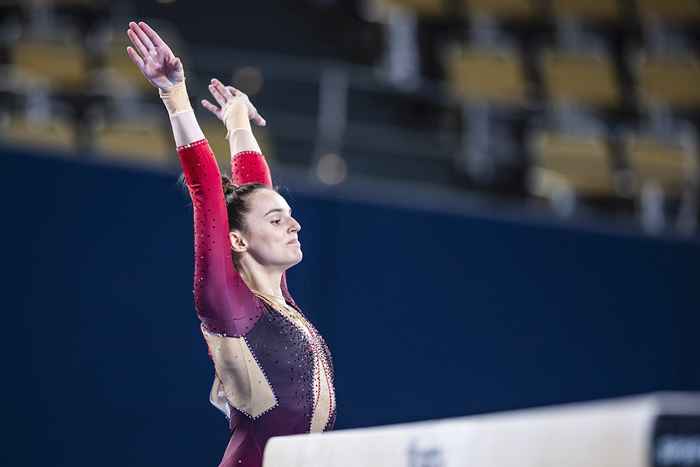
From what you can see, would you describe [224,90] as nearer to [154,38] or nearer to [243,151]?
[243,151]

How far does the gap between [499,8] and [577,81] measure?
0.82 metres

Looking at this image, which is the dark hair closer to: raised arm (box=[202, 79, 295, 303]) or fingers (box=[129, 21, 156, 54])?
raised arm (box=[202, 79, 295, 303])

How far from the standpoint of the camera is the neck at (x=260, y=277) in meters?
2.44

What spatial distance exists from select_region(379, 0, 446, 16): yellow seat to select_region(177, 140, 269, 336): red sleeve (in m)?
5.11

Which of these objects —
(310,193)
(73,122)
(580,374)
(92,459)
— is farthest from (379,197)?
(73,122)

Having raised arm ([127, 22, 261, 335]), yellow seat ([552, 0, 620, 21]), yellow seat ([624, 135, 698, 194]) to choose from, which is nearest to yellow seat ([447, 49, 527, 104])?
yellow seat ([624, 135, 698, 194])

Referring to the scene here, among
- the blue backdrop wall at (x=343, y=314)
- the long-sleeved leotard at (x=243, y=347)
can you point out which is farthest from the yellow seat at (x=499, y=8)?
the long-sleeved leotard at (x=243, y=347)

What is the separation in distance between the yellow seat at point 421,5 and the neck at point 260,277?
4987 millimetres

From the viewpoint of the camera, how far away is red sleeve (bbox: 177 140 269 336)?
90.2 inches

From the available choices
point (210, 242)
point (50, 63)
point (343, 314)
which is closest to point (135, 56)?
point (210, 242)

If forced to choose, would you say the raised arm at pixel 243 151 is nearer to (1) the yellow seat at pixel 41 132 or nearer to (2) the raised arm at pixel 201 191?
(2) the raised arm at pixel 201 191

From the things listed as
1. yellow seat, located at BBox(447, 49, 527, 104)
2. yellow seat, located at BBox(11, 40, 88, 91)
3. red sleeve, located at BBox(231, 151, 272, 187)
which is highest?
yellow seat, located at BBox(447, 49, 527, 104)

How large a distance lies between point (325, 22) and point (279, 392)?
575 centimetres

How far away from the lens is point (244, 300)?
2.34 m
